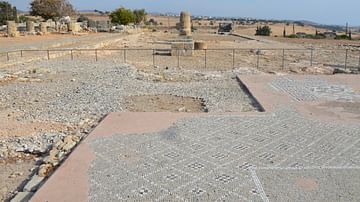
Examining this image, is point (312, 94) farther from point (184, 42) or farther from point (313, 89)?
point (184, 42)

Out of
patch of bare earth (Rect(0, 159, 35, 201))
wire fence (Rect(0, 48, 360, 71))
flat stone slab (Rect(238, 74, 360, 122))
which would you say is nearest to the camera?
patch of bare earth (Rect(0, 159, 35, 201))

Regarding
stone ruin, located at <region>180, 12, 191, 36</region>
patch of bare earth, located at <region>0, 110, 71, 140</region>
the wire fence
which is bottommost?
patch of bare earth, located at <region>0, 110, 71, 140</region>

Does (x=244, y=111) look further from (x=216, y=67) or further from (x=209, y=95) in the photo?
(x=216, y=67)

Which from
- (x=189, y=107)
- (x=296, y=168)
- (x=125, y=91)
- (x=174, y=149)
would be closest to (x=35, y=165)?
(x=174, y=149)

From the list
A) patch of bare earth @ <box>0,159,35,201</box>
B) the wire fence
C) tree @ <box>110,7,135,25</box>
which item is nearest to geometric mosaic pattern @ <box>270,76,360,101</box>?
the wire fence

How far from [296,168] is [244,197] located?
1.53 meters

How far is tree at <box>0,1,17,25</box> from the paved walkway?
201 ft

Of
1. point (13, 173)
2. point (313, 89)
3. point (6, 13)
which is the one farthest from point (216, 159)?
point (6, 13)

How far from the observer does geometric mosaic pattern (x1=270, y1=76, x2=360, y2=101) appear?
517 inches

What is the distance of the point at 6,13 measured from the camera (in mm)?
65125

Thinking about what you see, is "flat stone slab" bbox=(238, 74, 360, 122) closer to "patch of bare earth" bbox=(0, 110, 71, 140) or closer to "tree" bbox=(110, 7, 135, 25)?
"patch of bare earth" bbox=(0, 110, 71, 140)

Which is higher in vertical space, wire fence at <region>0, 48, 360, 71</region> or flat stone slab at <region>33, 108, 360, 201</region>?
wire fence at <region>0, 48, 360, 71</region>

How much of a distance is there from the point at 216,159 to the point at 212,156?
0.57 feet

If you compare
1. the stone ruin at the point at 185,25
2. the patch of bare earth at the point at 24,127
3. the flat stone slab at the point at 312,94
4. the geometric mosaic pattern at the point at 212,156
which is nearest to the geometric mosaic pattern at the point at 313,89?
the flat stone slab at the point at 312,94
